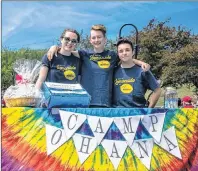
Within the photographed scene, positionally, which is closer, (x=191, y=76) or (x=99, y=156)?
(x=99, y=156)

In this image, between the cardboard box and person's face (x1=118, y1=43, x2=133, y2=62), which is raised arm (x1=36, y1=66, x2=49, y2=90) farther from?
person's face (x1=118, y1=43, x2=133, y2=62)

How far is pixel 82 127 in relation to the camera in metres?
3.03

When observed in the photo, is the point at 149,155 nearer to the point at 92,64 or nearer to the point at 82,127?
the point at 82,127

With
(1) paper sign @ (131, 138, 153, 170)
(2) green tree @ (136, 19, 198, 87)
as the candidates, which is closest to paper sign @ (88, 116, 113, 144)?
(1) paper sign @ (131, 138, 153, 170)

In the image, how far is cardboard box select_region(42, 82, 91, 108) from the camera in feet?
9.78

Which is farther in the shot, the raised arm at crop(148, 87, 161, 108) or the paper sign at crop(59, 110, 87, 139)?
the raised arm at crop(148, 87, 161, 108)

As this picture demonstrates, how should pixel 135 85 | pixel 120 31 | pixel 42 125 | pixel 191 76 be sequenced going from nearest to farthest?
1. pixel 42 125
2. pixel 135 85
3. pixel 120 31
4. pixel 191 76

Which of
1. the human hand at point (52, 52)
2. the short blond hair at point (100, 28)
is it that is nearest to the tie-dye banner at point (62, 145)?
the human hand at point (52, 52)

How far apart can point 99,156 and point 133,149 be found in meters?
Result: 0.27

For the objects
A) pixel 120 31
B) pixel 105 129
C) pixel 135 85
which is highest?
pixel 120 31

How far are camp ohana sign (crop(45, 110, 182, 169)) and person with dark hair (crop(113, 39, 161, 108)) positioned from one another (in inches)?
12.4

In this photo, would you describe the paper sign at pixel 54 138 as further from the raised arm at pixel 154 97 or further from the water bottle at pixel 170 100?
the water bottle at pixel 170 100

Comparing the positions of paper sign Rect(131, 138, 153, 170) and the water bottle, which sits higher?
the water bottle

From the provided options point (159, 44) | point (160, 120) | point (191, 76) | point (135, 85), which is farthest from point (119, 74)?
point (159, 44)
